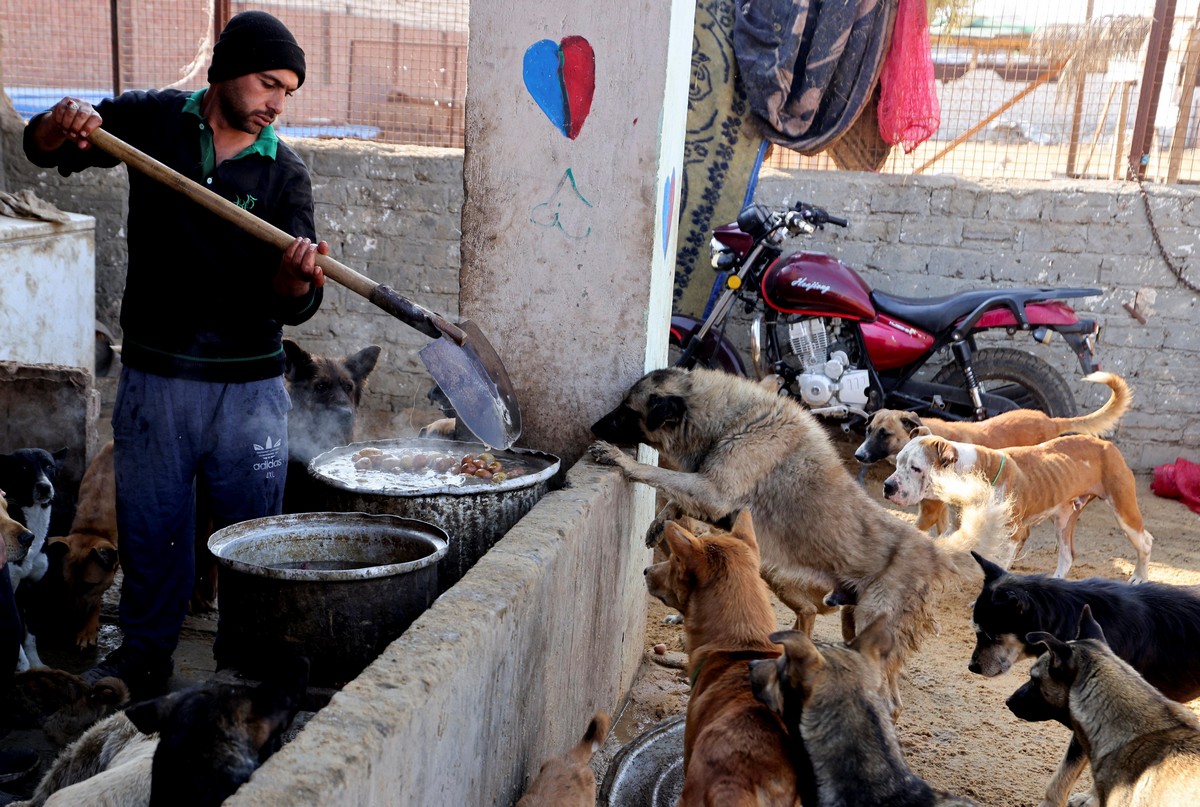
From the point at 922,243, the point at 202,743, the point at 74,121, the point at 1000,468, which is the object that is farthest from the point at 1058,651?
the point at 922,243

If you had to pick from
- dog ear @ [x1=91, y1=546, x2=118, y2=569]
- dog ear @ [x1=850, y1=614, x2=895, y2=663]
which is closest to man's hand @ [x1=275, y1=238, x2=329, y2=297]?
dog ear @ [x1=91, y1=546, x2=118, y2=569]

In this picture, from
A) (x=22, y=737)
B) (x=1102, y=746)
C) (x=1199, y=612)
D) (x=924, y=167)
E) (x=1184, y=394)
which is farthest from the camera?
(x=924, y=167)

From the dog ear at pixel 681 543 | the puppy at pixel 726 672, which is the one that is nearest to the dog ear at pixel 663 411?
the puppy at pixel 726 672

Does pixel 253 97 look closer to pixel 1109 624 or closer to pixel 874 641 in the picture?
pixel 874 641

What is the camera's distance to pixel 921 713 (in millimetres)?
4695

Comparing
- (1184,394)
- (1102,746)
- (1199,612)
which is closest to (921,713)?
(1199,612)

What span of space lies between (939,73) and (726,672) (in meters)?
7.31

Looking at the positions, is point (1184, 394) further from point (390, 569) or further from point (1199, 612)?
point (390, 569)

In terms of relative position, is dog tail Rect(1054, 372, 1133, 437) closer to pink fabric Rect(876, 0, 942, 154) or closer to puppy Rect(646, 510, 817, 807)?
pink fabric Rect(876, 0, 942, 154)

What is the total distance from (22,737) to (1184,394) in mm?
8630

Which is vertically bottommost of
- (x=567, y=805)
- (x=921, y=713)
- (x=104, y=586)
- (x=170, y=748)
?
(x=921, y=713)

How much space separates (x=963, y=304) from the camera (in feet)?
25.7

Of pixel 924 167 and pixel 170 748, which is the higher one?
pixel 924 167

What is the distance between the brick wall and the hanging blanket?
513 millimetres
